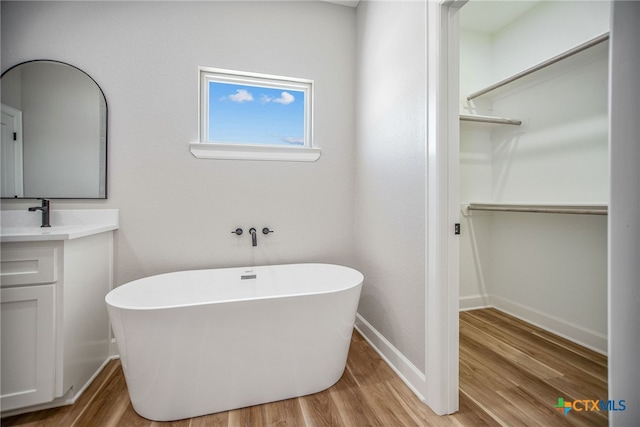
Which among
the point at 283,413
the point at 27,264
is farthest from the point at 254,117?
the point at 283,413

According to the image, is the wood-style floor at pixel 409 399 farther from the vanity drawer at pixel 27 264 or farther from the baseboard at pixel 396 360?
the vanity drawer at pixel 27 264

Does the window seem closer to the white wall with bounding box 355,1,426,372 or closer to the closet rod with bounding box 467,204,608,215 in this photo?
the white wall with bounding box 355,1,426,372

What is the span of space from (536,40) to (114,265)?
3.70 metres

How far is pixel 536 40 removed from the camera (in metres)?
2.28

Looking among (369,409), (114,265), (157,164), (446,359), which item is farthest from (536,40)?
(114,265)

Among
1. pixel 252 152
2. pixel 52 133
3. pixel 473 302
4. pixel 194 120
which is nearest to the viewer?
pixel 52 133

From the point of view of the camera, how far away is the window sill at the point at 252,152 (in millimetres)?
2068

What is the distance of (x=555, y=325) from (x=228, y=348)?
7.97ft

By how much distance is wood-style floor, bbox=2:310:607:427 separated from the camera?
132 cm

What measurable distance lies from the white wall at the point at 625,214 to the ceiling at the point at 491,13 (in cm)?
203

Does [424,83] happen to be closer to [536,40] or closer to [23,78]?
[536,40]

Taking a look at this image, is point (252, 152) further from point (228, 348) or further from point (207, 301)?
point (228, 348)

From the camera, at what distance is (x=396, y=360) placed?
5.64ft

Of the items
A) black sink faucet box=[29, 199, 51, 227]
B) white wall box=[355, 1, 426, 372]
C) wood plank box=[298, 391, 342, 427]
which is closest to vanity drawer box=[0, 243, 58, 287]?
black sink faucet box=[29, 199, 51, 227]
